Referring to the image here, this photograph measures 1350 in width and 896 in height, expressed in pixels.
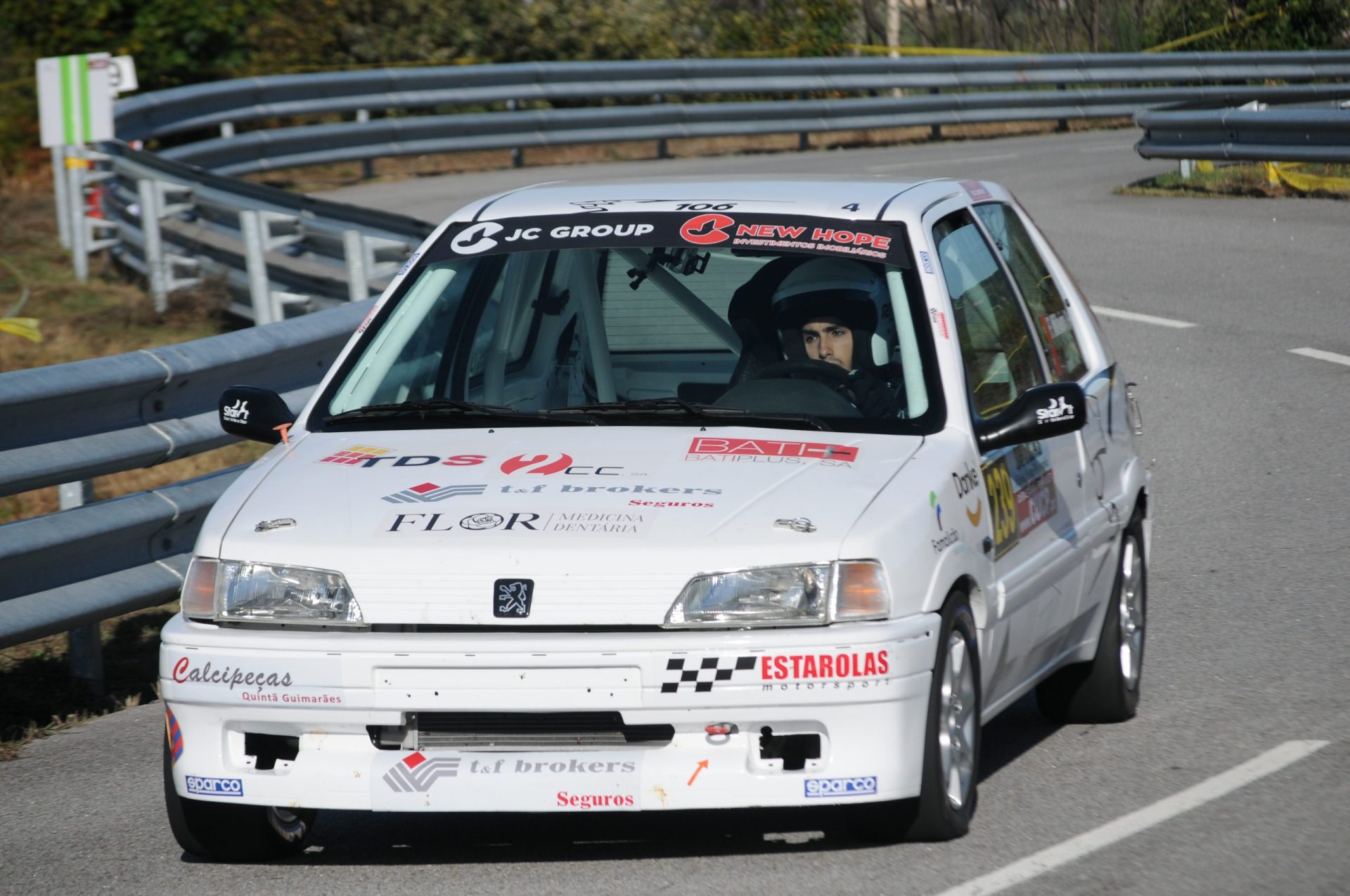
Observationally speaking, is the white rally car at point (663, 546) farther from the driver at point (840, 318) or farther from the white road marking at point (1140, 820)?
the white road marking at point (1140, 820)

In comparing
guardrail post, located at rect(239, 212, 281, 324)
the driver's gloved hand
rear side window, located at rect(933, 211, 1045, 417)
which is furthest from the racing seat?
guardrail post, located at rect(239, 212, 281, 324)

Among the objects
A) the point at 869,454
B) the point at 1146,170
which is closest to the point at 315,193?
the point at 1146,170

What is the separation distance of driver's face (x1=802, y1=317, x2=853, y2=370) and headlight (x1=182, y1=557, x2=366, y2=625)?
5.57 ft

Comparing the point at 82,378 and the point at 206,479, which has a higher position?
the point at 82,378

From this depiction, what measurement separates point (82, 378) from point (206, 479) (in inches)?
31.9

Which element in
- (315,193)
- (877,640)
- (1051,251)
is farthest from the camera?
(315,193)

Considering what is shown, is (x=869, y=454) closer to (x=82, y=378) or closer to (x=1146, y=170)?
(x=82, y=378)

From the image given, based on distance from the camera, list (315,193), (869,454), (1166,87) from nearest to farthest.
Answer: (869,454), (315,193), (1166,87)

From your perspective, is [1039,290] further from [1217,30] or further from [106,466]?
[1217,30]

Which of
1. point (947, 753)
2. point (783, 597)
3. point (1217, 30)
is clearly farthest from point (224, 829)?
point (1217, 30)

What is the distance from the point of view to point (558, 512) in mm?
4727

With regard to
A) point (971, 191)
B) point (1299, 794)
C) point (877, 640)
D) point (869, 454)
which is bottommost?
point (1299, 794)

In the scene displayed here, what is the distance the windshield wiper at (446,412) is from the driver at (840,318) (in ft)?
2.43

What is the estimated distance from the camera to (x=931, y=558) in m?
4.72
